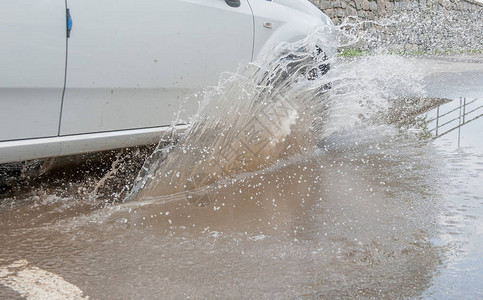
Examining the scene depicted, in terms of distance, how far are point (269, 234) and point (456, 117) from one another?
14.4ft

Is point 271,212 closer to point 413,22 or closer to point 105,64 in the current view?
point 105,64

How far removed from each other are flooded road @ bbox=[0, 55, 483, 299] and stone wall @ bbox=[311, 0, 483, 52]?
43.8ft

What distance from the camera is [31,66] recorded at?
339 centimetres

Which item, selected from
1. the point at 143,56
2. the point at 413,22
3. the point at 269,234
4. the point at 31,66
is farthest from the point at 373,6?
the point at 31,66

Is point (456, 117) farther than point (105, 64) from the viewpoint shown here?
Yes

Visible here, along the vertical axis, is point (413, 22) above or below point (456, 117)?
above

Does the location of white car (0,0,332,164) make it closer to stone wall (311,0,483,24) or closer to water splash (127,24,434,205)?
water splash (127,24,434,205)

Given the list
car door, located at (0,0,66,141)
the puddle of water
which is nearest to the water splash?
the puddle of water

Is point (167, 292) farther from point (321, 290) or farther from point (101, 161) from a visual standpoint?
point (101, 161)

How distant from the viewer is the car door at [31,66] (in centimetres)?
325

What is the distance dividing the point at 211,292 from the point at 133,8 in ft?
6.44

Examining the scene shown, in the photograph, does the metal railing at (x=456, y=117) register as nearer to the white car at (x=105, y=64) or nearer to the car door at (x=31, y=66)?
the white car at (x=105, y=64)

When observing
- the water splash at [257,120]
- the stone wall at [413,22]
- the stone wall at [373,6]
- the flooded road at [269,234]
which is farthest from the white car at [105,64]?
the stone wall at [413,22]

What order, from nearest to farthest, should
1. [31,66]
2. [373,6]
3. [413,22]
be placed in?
[31,66]
[373,6]
[413,22]
